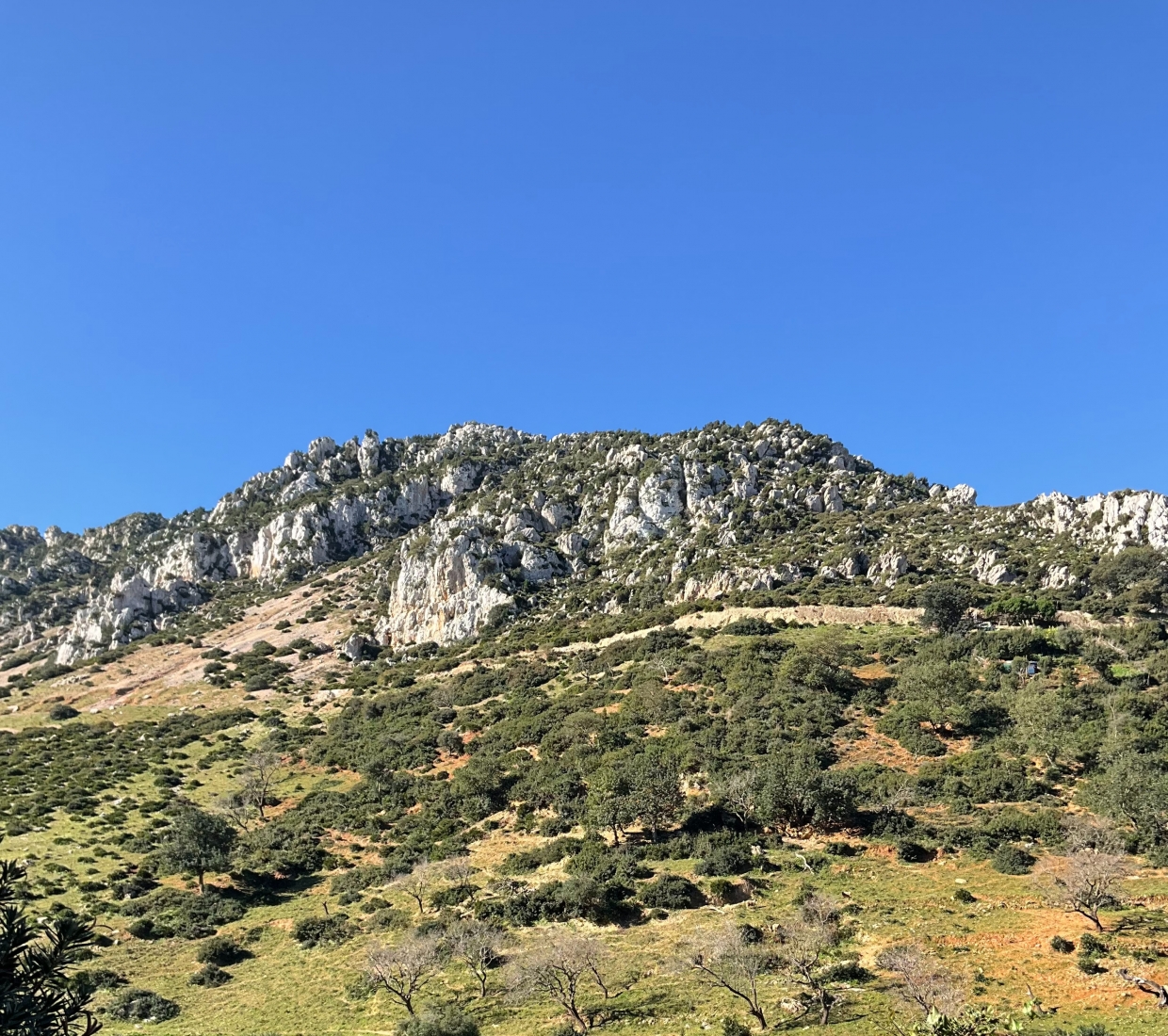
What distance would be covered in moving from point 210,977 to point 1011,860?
42.2m

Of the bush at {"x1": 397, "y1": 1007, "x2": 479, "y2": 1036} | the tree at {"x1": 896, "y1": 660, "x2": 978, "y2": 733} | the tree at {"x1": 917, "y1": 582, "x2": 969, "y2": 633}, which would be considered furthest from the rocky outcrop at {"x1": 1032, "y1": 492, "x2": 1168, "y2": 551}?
the bush at {"x1": 397, "y1": 1007, "x2": 479, "y2": 1036}

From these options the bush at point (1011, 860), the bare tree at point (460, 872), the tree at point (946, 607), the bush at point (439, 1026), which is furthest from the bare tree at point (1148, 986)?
the tree at point (946, 607)

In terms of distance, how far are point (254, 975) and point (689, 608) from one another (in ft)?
230

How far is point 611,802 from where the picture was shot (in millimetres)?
45062

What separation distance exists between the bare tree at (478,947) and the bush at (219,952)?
12858 millimetres

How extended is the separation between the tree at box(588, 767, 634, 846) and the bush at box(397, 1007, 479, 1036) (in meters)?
18.7

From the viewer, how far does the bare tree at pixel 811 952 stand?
82.8 ft

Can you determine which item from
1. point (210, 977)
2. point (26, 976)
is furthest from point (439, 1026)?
point (26, 976)

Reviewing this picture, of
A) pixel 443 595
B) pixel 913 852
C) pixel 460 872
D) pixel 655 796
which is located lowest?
pixel 460 872

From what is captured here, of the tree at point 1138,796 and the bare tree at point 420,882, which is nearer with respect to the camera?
the tree at point 1138,796

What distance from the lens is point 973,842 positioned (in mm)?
38969

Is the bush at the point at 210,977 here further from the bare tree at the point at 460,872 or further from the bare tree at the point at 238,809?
the bare tree at the point at 238,809

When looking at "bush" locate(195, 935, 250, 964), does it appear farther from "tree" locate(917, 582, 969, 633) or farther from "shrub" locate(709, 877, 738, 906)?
"tree" locate(917, 582, 969, 633)

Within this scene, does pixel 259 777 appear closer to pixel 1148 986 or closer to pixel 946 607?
pixel 1148 986
